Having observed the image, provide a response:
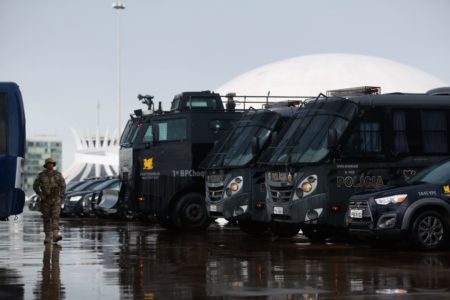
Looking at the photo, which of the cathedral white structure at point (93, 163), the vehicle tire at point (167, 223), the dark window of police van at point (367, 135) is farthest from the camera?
the cathedral white structure at point (93, 163)

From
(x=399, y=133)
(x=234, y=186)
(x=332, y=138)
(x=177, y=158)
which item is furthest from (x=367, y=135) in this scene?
(x=177, y=158)

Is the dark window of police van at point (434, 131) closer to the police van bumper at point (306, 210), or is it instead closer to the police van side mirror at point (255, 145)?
the police van bumper at point (306, 210)

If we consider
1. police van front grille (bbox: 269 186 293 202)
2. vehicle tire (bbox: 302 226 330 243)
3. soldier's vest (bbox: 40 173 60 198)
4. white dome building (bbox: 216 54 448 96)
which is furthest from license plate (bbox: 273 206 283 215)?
white dome building (bbox: 216 54 448 96)

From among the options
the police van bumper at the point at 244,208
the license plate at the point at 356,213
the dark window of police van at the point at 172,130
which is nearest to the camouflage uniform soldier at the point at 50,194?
the police van bumper at the point at 244,208

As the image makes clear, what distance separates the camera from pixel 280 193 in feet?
66.1

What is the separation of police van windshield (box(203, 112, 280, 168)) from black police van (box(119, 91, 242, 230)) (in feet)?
6.28

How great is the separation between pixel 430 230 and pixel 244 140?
6750 mm

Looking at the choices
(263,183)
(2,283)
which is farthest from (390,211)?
(2,283)

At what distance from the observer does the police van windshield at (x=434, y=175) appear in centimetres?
1792

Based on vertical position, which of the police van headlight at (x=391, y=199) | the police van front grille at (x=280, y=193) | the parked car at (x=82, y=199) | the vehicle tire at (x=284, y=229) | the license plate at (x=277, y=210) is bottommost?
the vehicle tire at (x=284, y=229)

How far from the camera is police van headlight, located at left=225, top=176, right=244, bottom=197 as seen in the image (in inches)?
893

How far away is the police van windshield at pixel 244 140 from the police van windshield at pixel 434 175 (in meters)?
5.00

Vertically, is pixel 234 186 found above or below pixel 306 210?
above

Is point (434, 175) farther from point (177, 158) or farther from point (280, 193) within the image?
point (177, 158)
